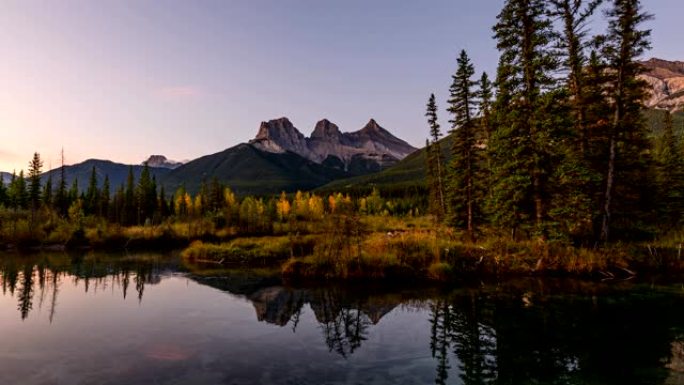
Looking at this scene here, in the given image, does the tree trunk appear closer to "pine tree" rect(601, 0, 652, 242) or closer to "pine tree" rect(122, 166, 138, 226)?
"pine tree" rect(601, 0, 652, 242)

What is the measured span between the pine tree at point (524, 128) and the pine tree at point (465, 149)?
12.7 feet

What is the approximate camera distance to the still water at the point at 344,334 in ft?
35.0

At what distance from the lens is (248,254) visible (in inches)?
1388

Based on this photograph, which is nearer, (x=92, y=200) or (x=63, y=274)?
(x=63, y=274)

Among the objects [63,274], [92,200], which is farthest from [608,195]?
[92,200]

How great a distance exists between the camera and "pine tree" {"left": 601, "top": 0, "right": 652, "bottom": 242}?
25078 millimetres

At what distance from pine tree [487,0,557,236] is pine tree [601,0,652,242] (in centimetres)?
337

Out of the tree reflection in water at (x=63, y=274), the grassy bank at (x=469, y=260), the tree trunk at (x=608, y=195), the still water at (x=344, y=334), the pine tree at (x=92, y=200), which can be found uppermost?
the pine tree at (x=92, y=200)

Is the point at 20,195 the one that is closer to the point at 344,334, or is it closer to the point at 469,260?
the point at 469,260

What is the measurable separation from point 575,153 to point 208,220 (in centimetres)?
4918

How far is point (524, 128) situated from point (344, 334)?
19.7m

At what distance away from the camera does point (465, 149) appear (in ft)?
112

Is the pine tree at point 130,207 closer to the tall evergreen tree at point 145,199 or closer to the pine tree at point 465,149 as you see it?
the tall evergreen tree at point 145,199

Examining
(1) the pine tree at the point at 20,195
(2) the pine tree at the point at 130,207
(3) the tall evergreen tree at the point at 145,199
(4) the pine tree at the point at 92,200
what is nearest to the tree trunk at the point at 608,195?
(3) the tall evergreen tree at the point at 145,199
